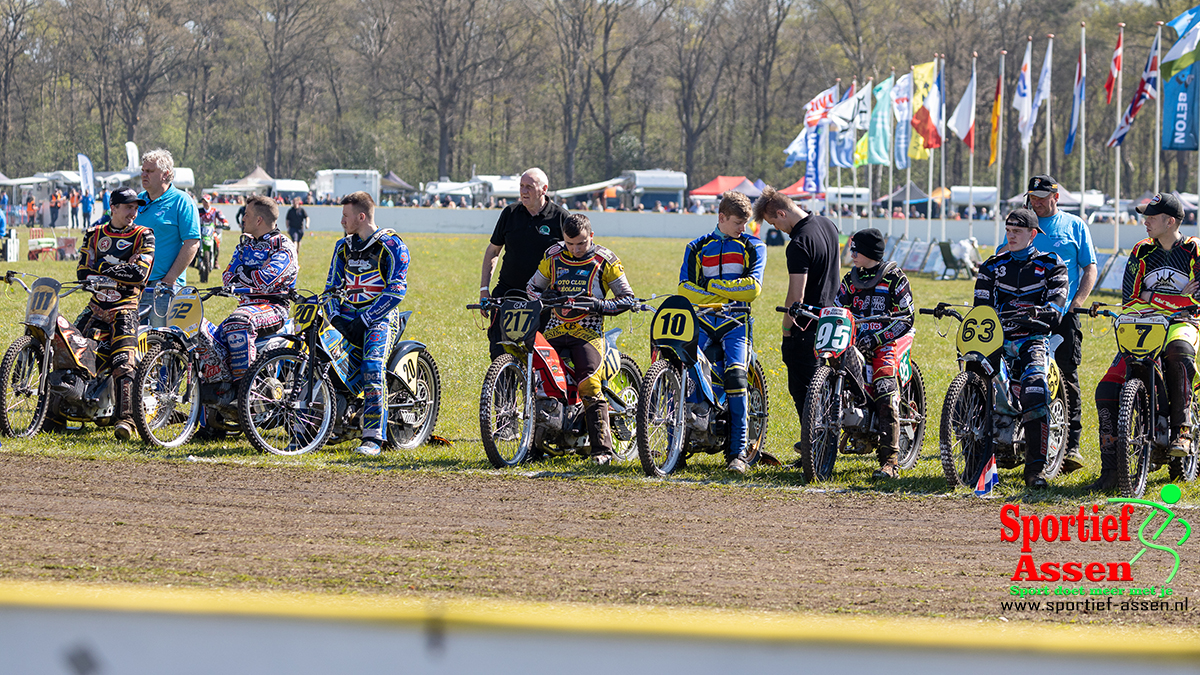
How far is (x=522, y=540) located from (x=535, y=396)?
2.09 meters

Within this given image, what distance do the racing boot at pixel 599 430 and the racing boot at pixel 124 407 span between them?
10.1 feet

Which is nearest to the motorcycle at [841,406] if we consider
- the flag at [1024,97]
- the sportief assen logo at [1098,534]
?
the sportief assen logo at [1098,534]

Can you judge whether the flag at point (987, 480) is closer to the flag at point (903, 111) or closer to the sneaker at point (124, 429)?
the sneaker at point (124, 429)

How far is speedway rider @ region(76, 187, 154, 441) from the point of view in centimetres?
841

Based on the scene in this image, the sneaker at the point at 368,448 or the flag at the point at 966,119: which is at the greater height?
the flag at the point at 966,119

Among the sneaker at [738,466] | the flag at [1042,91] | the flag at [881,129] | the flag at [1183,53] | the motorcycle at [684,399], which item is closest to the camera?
the motorcycle at [684,399]

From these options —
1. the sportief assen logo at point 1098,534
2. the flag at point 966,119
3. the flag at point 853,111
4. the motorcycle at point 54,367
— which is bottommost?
the sportief assen logo at point 1098,534

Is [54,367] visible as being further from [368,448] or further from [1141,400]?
[1141,400]

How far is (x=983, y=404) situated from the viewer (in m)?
7.39

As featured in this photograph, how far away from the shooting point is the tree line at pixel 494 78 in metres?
73.2

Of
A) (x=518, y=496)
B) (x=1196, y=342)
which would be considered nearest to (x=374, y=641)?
(x=518, y=496)

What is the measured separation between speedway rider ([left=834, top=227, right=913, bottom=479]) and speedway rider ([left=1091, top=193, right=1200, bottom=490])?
3.88ft

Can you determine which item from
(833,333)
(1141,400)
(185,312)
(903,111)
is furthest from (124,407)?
(903,111)

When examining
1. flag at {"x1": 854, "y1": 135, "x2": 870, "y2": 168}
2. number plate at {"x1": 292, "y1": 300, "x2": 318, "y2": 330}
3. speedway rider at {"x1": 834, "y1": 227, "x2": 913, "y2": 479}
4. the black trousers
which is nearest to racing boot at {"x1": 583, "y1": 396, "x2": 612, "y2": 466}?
speedway rider at {"x1": 834, "y1": 227, "x2": 913, "y2": 479}
